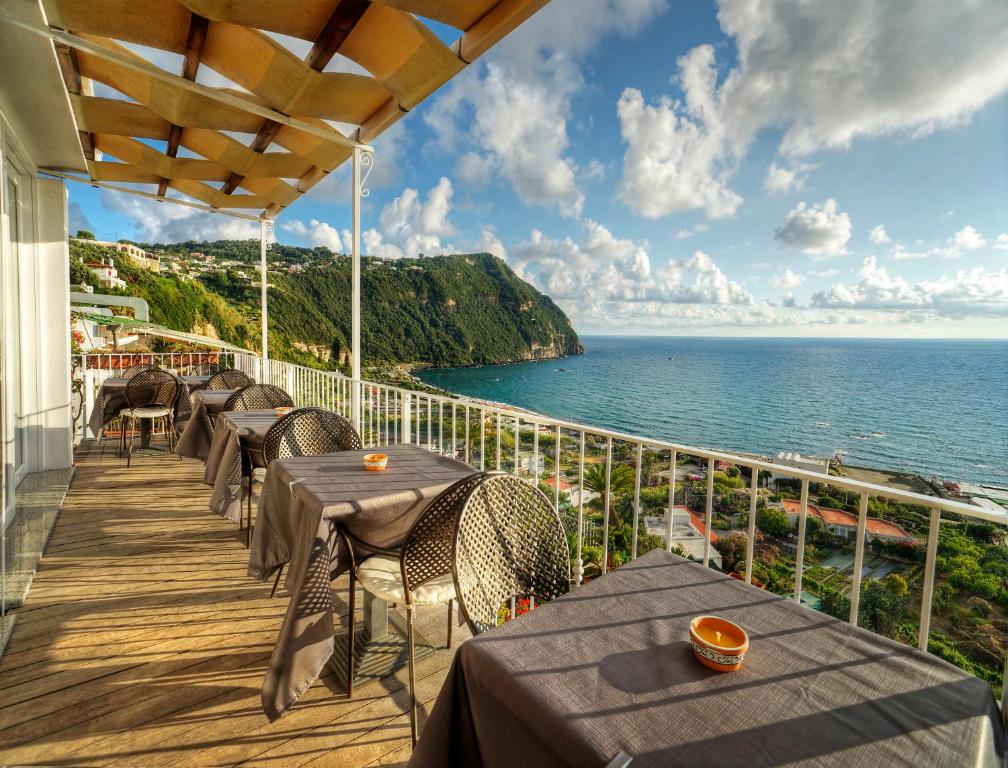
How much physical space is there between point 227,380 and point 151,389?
74 centimetres

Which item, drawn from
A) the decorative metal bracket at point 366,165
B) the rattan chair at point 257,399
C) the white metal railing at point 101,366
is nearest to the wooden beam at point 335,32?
the decorative metal bracket at point 366,165

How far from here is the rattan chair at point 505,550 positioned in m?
1.53

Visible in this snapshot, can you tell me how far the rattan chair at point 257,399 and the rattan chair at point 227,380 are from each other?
63.2 inches

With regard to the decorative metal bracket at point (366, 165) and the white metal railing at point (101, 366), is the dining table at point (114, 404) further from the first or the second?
the decorative metal bracket at point (366, 165)

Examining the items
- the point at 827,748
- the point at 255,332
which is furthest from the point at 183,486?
the point at 255,332

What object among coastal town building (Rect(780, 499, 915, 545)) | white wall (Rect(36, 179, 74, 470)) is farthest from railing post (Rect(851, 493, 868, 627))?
coastal town building (Rect(780, 499, 915, 545))

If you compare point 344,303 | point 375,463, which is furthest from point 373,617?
point 344,303

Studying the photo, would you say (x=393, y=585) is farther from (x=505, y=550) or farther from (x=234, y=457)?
(x=234, y=457)

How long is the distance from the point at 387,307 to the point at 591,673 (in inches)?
1723

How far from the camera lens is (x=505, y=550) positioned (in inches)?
66.2

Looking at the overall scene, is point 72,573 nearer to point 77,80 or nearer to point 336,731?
point 336,731

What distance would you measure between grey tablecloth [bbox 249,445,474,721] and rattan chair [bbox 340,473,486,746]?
10 cm

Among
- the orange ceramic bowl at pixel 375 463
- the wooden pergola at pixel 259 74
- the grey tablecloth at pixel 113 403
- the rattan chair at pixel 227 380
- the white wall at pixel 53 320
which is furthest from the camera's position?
the rattan chair at pixel 227 380

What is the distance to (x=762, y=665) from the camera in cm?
99
